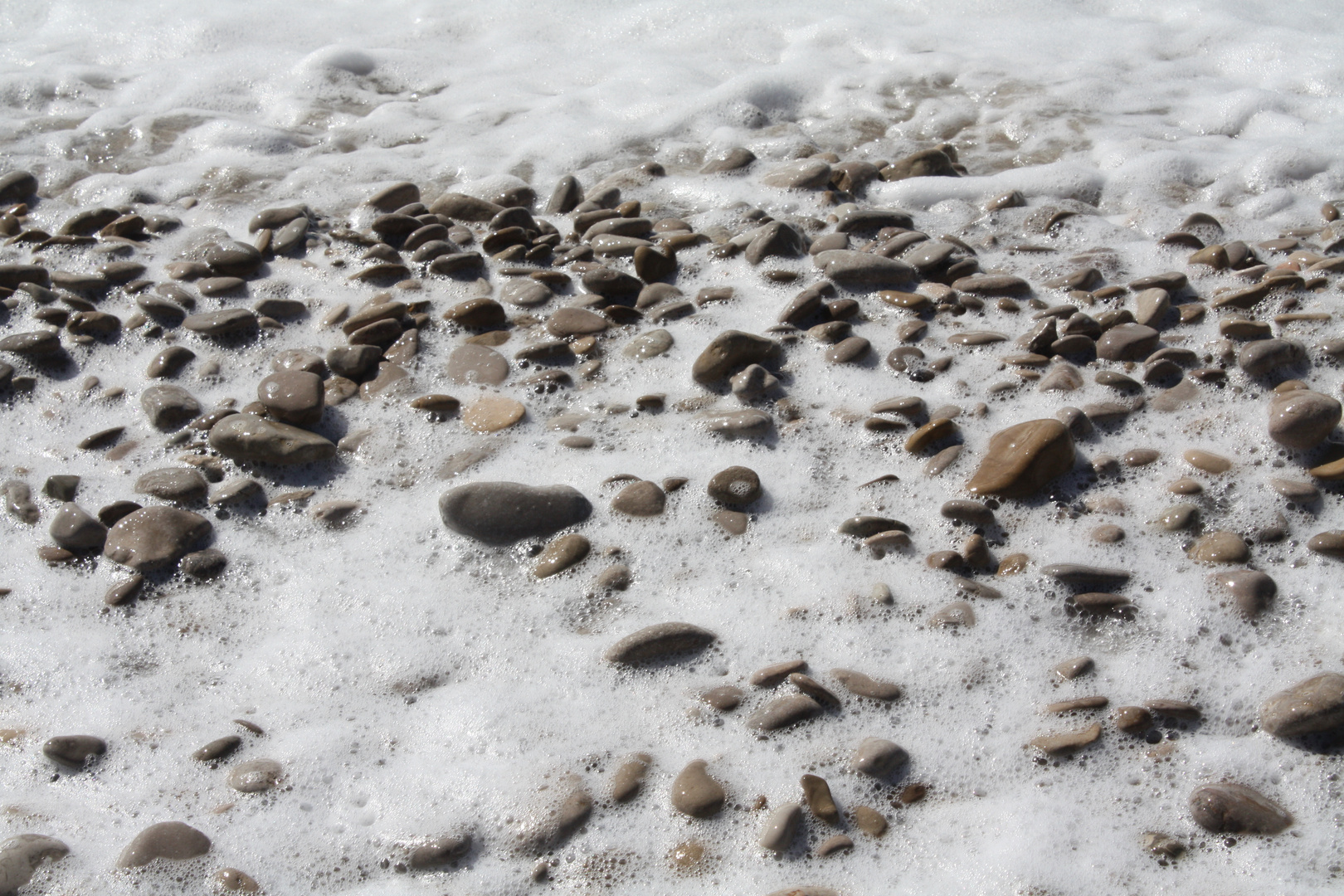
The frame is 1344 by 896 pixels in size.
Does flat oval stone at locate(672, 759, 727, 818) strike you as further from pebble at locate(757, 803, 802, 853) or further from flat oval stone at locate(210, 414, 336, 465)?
A: flat oval stone at locate(210, 414, 336, 465)

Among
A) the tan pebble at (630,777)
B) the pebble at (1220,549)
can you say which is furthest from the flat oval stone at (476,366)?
the pebble at (1220,549)

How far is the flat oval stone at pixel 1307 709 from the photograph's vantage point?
1.79m

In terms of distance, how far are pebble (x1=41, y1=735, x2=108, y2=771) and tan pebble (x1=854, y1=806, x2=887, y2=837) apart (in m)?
1.49

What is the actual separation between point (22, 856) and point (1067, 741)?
1.90 meters

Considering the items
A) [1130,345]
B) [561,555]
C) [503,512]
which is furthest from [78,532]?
[1130,345]

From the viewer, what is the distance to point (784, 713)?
1.92 metres

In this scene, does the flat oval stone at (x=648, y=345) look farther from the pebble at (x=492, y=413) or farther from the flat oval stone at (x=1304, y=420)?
the flat oval stone at (x=1304, y=420)

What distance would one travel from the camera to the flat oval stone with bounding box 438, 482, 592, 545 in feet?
7.77

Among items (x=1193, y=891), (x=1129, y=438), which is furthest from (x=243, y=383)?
(x=1193, y=891)

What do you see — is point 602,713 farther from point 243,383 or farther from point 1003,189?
point 1003,189

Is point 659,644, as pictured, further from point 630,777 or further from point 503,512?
point 503,512

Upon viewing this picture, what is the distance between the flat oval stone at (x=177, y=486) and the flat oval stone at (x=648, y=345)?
4.00ft

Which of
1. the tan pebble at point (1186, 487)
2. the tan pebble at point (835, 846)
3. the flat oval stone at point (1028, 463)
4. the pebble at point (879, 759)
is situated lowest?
the tan pebble at point (835, 846)

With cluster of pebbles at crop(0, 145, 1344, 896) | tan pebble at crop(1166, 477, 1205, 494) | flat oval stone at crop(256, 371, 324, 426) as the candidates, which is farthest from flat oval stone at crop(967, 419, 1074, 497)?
flat oval stone at crop(256, 371, 324, 426)
